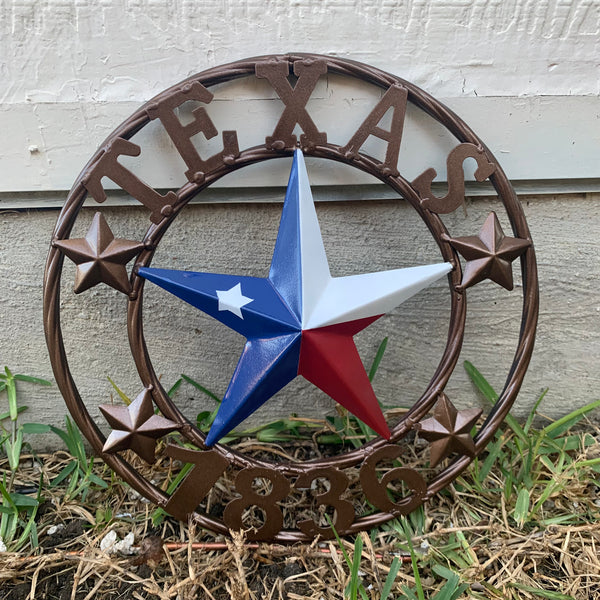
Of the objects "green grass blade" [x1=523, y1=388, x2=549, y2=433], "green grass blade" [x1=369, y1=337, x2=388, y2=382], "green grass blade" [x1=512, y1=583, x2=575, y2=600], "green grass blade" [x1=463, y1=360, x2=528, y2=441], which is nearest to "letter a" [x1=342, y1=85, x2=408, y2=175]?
"green grass blade" [x1=369, y1=337, x2=388, y2=382]

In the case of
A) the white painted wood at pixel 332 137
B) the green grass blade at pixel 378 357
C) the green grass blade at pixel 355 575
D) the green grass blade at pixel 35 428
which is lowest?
the green grass blade at pixel 355 575

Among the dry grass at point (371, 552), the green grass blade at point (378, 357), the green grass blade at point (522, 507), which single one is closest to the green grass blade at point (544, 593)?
the dry grass at point (371, 552)

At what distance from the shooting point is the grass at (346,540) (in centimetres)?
91

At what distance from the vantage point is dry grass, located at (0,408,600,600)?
0.91m

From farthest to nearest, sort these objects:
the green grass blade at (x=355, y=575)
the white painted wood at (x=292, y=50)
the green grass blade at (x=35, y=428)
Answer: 1. the green grass blade at (x=35, y=428)
2. the white painted wood at (x=292, y=50)
3. the green grass blade at (x=355, y=575)

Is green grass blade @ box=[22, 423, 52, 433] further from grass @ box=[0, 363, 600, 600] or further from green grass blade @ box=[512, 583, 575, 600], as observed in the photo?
green grass blade @ box=[512, 583, 575, 600]

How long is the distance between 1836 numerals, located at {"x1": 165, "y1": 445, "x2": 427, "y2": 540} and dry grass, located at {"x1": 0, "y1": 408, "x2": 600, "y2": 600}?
0.04 m

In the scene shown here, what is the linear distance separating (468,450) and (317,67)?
2.39 ft

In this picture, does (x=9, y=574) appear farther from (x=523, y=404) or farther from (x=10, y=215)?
(x=523, y=404)

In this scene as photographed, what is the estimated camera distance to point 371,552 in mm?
929

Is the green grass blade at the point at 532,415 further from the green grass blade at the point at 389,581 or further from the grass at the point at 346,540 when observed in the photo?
the green grass blade at the point at 389,581

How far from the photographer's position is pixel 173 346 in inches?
44.7

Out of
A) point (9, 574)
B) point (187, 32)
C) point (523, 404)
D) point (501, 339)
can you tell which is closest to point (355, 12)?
point (187, 32)

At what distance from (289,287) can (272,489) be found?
0.37 m
